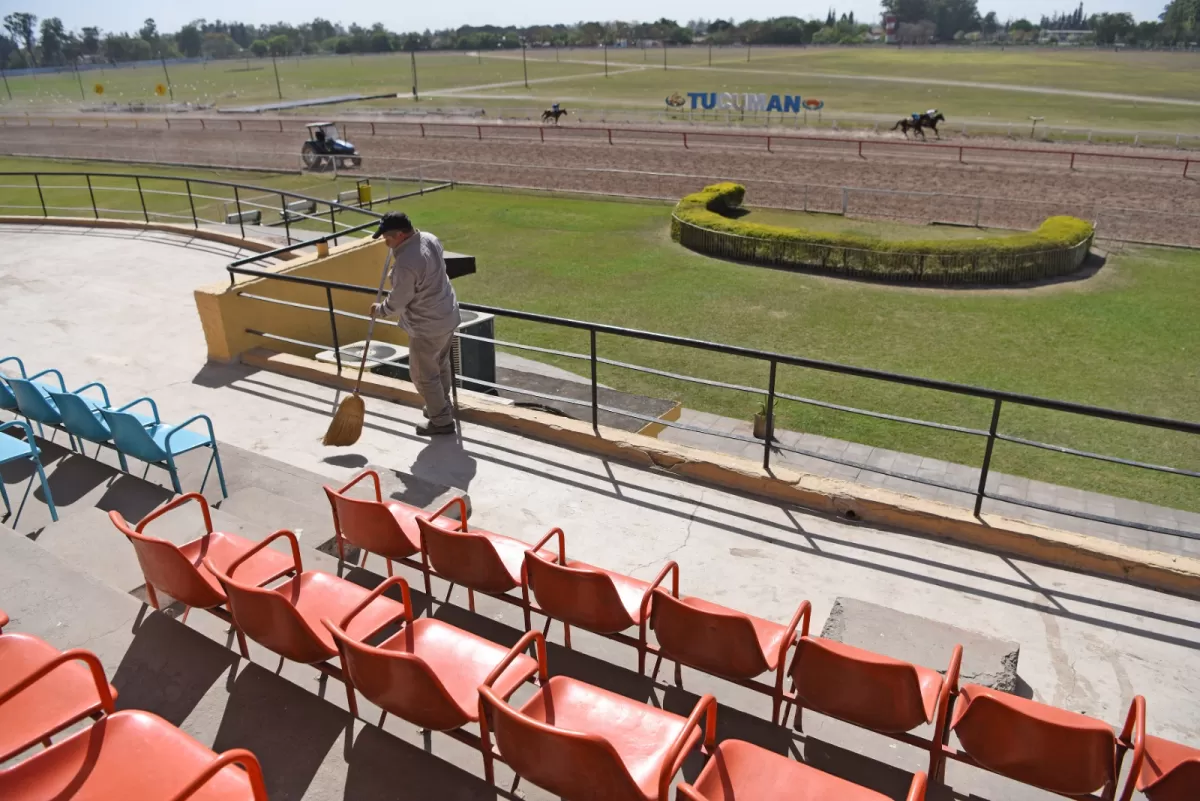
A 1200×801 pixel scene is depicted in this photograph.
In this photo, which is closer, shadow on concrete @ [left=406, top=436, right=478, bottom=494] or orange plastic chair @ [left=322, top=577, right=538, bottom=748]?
orange plastic chair @ [left=322, top=577, right=538, bottom=748]

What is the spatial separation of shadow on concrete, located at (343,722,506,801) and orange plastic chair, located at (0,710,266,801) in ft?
1.92

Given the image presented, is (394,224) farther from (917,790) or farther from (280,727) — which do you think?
(917,790)

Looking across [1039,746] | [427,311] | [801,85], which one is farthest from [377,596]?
[801,85]

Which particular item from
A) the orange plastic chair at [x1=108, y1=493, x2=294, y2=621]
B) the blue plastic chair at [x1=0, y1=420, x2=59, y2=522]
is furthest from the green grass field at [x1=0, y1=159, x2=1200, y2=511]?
the orange plastic chair at [x1=108, y1=493, x2=294, y2=621]

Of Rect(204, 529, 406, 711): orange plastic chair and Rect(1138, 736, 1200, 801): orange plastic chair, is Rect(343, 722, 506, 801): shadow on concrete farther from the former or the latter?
Rect(1138, 736, 1200, 801): orange plastic chair

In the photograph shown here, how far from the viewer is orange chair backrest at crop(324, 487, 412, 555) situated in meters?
4.93

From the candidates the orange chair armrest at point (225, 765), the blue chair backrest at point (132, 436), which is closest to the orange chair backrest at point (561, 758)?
the orange chair armrest at point (225, 765)

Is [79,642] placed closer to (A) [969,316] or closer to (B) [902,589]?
(B) [902,589]

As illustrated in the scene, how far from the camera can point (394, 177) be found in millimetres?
36906

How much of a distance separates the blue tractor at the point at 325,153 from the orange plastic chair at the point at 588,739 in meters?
39.5

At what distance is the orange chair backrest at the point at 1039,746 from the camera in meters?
3.19

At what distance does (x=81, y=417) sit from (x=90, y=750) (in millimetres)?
4528

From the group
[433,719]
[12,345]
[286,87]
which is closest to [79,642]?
[433,719]

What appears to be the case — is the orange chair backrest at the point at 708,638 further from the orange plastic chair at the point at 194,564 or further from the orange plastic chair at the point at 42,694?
the orange plastic chair at the point at 42,694
